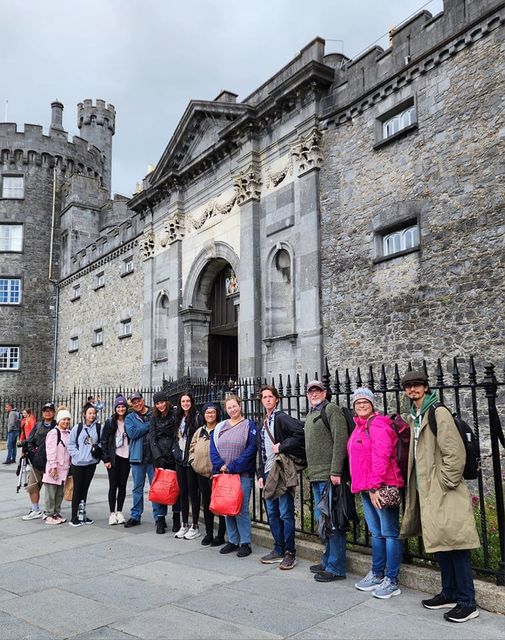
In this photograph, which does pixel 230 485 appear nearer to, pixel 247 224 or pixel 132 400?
pixel 132 400

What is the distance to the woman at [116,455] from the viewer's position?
27.0 feet

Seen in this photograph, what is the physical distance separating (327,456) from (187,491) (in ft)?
8.42

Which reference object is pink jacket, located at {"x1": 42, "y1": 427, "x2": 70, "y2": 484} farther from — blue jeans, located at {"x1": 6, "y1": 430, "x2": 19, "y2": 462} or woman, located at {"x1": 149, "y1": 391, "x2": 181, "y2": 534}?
blue jeans, located at {"x1": 6, "y1": 430, "x2": 19, "y2": 462}

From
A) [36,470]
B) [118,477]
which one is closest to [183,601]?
[118,477]

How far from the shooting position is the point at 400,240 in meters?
12.7

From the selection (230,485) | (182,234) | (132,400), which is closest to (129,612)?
(230,485)

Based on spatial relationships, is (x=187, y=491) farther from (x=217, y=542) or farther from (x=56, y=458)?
(x=56, y=458)

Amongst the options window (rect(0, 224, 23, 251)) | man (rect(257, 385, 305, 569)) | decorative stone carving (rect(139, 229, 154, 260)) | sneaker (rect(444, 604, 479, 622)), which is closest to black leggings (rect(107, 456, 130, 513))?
man (rect(257, 385, 305, 569))

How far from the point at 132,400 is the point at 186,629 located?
14.5 ft

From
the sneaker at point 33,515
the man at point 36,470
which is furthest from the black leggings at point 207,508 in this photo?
the sneaker at point 33,515

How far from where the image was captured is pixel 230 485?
6.37 metres

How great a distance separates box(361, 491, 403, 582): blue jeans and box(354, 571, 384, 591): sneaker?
0.13ft

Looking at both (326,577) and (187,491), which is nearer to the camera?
(326,577)

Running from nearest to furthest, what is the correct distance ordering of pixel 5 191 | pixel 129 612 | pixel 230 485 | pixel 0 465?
pixel 129 612
pixel 230 485
pixel 0 465
pixel 5 191
